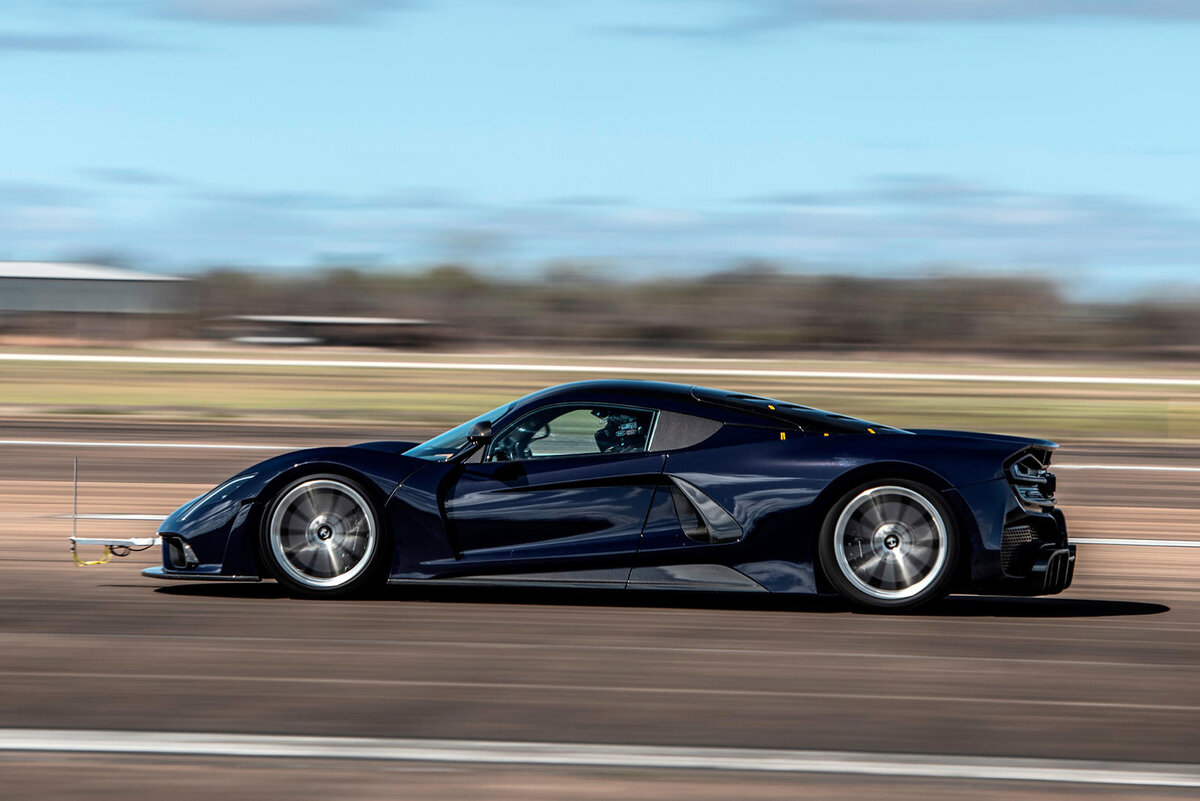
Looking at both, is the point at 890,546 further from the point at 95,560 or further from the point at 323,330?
the point at 323,330

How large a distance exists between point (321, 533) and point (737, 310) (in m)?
44.9

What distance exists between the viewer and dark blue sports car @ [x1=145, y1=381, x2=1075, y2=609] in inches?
270

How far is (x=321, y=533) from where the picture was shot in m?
7.16

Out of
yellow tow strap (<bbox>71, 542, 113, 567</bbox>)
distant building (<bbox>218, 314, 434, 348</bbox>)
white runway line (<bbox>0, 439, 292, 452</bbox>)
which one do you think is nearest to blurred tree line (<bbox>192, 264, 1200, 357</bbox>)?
distant building (<bbox>218, 314, 434, 348</bbox>)

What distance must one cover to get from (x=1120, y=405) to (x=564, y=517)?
22605 mm

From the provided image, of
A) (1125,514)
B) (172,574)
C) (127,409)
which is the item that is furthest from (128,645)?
(127,409)

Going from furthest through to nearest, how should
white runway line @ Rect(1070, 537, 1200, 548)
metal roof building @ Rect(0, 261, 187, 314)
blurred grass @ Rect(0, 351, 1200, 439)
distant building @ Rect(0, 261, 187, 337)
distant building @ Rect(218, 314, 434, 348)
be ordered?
1. metal roof building @ Rect(0, 261, 187, 314)
2. distant building @ Rect(0, 261, 187, 337)
3. distant building @ Rect(218, 314, 434, 348)
4. blurred grass @ Rect(0, 351, 1200, 439)
5. white runway line @ Rect(1070, 537, 1200, 548)

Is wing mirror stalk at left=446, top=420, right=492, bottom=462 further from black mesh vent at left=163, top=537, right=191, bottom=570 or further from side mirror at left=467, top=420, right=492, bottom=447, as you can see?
black mesh vent at left=163, top=537, right=191, bottom=570

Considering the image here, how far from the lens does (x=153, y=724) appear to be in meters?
4.76

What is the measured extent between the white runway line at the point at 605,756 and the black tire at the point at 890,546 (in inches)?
94.2

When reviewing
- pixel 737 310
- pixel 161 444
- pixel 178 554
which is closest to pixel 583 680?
pixel 178 554

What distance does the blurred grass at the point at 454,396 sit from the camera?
909 inches

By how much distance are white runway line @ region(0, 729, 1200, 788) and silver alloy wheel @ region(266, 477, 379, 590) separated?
8.11 feet

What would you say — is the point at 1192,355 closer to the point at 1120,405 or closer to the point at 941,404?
the point at 1120,405
